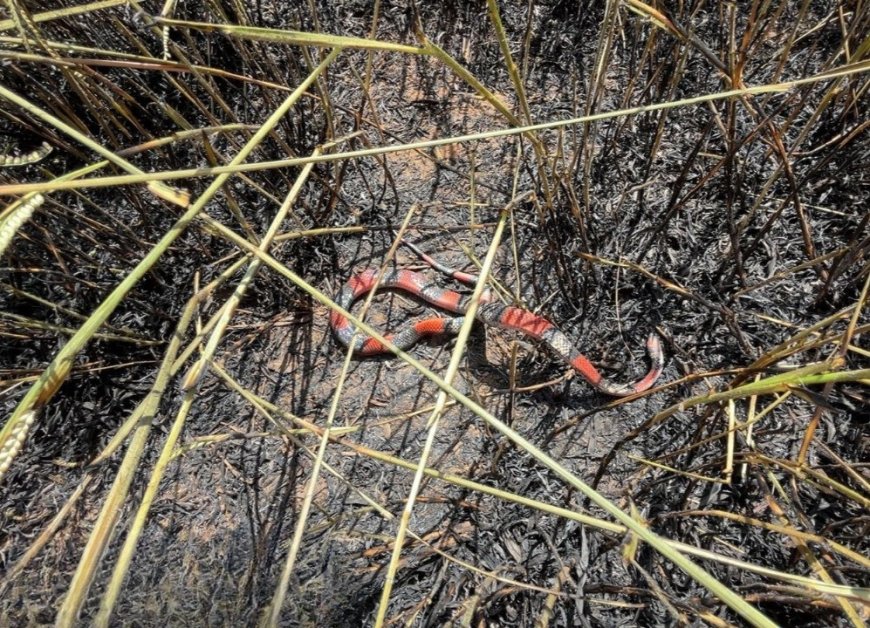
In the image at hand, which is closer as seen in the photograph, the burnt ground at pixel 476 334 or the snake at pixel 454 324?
the burnt ground at pixel 476 334

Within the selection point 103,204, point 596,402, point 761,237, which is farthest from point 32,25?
point 761,237

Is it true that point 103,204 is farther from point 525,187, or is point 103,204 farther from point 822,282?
point 822,282

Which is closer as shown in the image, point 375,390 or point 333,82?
point 375,390

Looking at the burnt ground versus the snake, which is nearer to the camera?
the burnt ground
